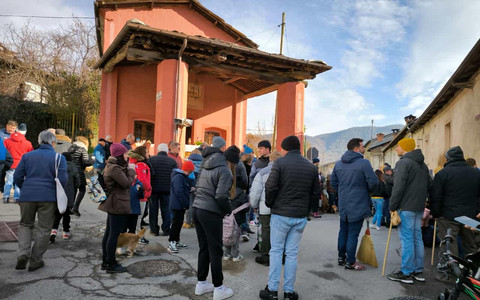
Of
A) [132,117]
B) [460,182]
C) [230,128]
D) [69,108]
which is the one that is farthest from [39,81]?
[460,182]

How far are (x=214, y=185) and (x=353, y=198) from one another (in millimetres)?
2315

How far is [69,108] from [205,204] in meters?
15.8

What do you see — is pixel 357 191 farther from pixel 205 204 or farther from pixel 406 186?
pixel 205 204

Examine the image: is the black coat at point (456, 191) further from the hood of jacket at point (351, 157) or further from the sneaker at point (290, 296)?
the sneaker at point (290, 296)

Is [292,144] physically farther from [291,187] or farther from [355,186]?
[355,186]

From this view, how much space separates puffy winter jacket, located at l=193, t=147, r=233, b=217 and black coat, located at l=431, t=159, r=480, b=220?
10.2 ft

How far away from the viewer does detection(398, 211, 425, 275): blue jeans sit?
4387 millimetres

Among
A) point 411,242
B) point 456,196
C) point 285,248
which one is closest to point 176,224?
point 285,248

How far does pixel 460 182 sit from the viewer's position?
14.8ft

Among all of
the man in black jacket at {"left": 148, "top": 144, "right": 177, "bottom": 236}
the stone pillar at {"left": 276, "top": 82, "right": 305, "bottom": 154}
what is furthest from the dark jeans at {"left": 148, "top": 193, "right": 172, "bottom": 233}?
the stone pillar at {"left": 276, "top": 82, "right": 305, "bottom": 154}

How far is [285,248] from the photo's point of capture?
12.1 ft

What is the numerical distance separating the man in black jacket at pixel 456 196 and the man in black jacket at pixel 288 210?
2187mm

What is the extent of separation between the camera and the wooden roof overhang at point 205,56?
954 cm

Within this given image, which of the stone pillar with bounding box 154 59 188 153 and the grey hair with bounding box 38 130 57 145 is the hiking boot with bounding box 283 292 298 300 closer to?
the grey hair with bounding box 38 130 57 145
